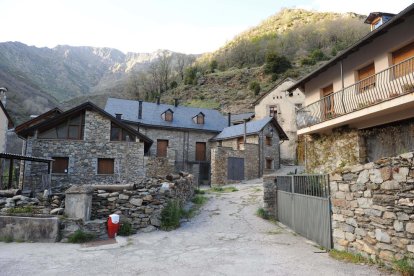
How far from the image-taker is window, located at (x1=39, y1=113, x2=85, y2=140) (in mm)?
17391

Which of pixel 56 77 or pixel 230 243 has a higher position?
pixel 56 77

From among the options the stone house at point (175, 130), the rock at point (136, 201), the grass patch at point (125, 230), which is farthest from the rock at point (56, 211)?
the stone house at point (175, 130)

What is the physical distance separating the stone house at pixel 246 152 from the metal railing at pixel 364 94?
9036 mm

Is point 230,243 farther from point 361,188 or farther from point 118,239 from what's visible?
point 361,188

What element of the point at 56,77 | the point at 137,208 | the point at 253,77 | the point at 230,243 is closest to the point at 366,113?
the point at 230,243

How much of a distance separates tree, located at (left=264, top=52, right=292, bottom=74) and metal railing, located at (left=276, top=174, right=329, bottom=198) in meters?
37.4

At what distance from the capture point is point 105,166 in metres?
18.0

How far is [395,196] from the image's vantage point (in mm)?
4801

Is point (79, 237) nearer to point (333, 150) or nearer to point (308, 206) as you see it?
point (308, 206)

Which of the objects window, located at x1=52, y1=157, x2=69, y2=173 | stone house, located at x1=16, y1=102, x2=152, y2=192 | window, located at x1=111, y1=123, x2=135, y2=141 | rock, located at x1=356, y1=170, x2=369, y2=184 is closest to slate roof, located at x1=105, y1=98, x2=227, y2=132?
window, located at x1=111, y1=123, x2=135, y2=141

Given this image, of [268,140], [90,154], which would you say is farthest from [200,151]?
[90,154]

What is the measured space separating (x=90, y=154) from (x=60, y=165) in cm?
181

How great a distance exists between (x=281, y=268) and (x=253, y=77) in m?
42.5

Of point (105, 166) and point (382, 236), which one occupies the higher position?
point (105, 166)
